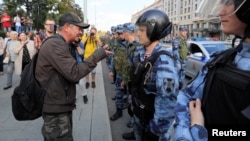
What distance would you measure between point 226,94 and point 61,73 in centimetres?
170

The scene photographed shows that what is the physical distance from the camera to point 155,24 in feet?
9.05

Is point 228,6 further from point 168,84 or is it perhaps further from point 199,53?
point 199,53

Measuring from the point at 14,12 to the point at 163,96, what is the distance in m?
34.6

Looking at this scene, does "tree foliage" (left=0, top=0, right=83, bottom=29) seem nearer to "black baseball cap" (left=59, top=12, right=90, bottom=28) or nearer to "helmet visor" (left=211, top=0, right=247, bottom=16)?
"black baseball cap" (left=59, top=12, right=90, bottom=28)

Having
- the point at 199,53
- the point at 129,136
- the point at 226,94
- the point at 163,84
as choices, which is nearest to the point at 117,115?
the point at 129,136

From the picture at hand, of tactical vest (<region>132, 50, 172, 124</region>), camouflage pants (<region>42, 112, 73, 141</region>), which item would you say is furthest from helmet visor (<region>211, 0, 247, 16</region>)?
camouflage pants (<region>42, 112, 73, 141</region>)

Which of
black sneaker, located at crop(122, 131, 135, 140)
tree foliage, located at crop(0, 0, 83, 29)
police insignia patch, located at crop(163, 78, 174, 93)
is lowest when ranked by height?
black sneaker, located at crop(122, 131, 135, 140)

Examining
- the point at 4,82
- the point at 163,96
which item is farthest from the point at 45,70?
the point at 4,82

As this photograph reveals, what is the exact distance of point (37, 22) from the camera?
30266 millimetres

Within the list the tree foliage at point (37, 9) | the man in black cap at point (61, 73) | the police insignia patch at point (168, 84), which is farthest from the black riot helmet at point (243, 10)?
the tree foliage at point (37, 9)

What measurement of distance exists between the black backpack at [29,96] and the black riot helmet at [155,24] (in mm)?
992

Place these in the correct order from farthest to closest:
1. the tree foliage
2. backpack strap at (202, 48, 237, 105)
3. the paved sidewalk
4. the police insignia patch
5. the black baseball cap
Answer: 1. the tree foliage
2. the paved sidewalk
3. the black baseball cap
4. the police insignia patch
5. backpack strap at (202, 48, 237, 105)

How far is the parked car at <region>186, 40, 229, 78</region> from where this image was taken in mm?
8977

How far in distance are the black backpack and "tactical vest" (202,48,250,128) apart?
1.70 m
